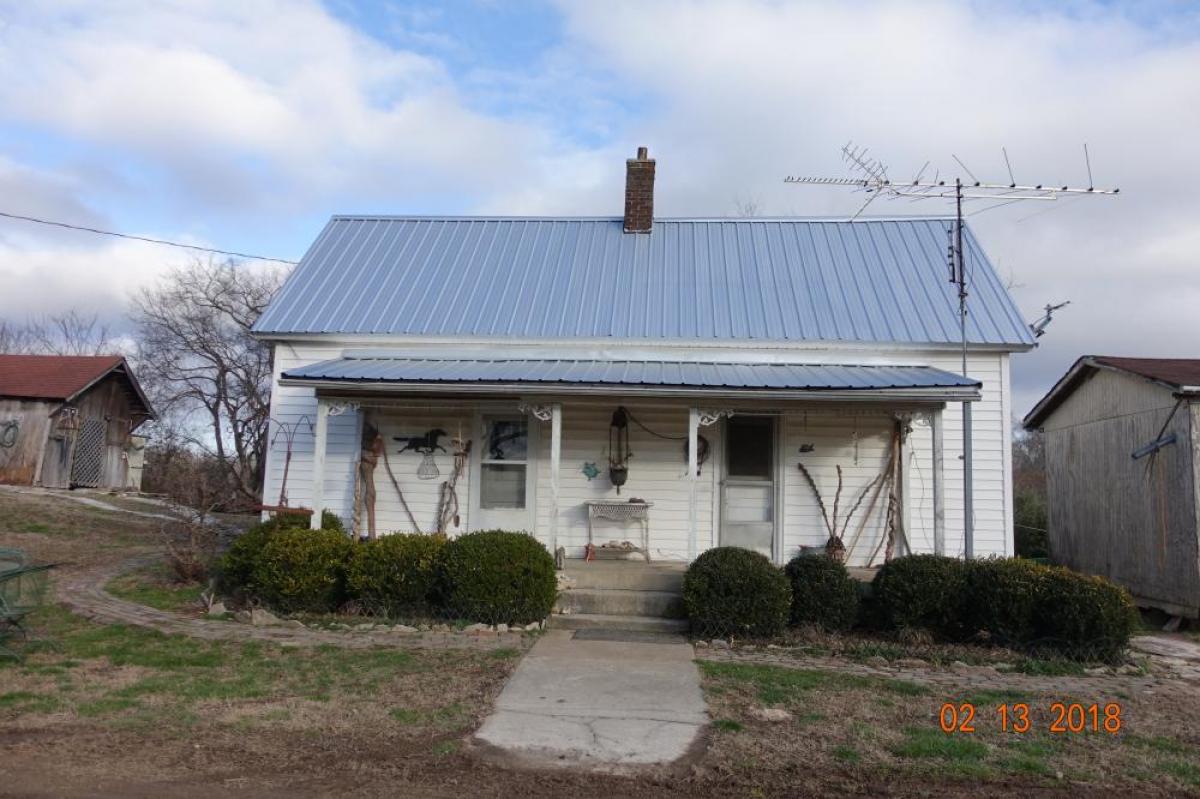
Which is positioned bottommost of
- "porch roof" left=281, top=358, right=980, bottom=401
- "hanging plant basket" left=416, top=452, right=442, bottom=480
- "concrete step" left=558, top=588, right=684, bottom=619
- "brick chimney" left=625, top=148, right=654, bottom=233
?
"concrete step" left=558, top=588, right=684, bottom=619

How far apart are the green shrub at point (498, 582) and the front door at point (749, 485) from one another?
3.51m

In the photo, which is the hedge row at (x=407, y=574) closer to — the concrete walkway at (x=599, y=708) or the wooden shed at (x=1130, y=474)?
the concrete walkway at (x=599, y=708)

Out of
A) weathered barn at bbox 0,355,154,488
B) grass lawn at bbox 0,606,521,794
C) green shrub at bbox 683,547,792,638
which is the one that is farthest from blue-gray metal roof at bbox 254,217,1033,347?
weathered barn at bbox 0,355,154,488

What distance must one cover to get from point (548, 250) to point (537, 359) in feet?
9.73

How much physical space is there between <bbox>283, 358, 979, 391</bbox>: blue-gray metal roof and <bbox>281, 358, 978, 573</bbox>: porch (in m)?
0.04

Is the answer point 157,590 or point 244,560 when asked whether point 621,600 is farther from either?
point 157,590

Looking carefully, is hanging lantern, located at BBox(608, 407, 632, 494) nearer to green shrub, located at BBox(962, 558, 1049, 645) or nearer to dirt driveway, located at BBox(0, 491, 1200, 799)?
dirt driveway, located at BBox(0, 491, 1200, 799)

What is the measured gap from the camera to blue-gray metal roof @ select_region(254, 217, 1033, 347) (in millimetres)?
12500

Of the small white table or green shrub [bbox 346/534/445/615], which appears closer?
green shrub [bbox 346/534/445/615]

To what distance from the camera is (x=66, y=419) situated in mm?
24516

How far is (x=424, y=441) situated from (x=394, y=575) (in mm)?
3327

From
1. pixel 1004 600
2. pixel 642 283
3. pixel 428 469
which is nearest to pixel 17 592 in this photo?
pixel 428 469

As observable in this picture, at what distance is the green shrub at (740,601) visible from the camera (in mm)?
8906

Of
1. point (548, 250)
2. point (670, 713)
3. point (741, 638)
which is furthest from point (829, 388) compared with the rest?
point (548, 250)
